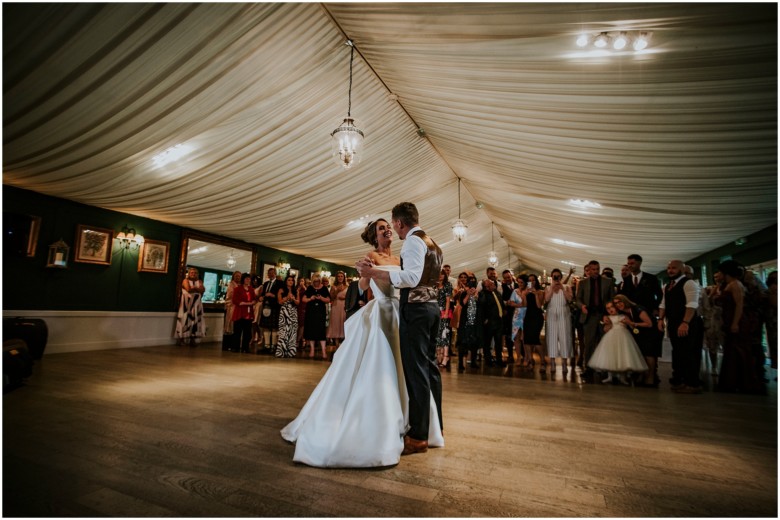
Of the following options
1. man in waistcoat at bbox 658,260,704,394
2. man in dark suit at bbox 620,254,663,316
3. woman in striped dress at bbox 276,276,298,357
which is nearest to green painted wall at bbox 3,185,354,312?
woman in striped dress at bbox 276,276,298,357

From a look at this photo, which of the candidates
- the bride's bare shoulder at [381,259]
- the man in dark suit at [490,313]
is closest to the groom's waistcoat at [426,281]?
the bride's bare shoulder at [381,259]

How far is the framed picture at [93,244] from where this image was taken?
6641 millimetres

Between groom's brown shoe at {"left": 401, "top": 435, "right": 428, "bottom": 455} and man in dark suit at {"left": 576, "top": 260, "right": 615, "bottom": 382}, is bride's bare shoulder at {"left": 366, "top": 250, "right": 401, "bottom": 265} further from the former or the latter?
man in dark suit at {"left": 576, "top": 260, "right": 615, "bottom": 382}

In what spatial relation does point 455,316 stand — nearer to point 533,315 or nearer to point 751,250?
point 533,315

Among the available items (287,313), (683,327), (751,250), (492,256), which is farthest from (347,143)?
(751,250)

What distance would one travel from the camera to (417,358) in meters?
→ 2.17

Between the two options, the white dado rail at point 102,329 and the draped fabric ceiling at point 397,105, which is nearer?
the draped fabric ceiling at point 397,105

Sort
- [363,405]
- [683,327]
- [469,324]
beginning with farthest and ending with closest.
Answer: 1. [469,324]
2. [683,327]
3. [363,405]

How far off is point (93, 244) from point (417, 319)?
7.41 meters

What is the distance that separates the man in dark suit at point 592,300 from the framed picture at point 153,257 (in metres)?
8.15

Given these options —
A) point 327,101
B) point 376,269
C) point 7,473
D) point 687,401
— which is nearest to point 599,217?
point 687,401

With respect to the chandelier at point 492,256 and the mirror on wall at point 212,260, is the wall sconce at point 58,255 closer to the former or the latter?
the mirror on wall at point 212,260

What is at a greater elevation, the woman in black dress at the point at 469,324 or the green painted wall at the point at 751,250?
the green painted wall at the point at 751,250

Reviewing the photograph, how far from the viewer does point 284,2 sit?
3088 mm
